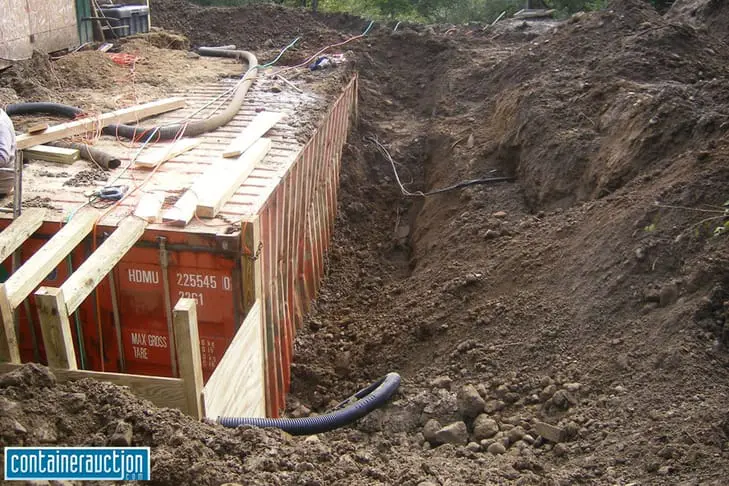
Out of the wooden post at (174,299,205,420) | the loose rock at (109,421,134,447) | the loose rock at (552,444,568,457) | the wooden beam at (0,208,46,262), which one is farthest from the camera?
the wooden beam at (0,208,46,262)

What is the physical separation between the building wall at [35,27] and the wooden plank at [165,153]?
4.53m

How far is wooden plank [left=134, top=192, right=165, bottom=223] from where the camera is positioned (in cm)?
571

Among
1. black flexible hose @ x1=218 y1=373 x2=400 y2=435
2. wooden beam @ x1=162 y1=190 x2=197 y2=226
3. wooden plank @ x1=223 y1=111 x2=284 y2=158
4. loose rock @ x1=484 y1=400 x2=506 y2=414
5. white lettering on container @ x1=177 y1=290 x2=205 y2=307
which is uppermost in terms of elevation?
wooden plank @ x1=223 y1=111 x2=284 y2=158

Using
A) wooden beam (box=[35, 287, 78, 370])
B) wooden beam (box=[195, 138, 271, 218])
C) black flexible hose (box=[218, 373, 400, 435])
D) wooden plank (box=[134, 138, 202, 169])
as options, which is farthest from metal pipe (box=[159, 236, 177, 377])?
wooden plank (box=[134, 138, 202, 169])

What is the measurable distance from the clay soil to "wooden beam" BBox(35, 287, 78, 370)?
17.3 inches

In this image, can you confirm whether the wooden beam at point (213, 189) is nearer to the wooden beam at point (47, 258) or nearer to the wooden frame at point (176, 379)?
the wooden beam at point (47, 258)

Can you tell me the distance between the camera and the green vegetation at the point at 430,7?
Result: 21.2 meters

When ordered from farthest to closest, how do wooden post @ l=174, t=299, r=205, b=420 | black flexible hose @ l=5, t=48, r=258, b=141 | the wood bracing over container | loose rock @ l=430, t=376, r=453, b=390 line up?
black flexible hose @ l=5, t=48, r=258, b=141, loose rock @ l=430, t=376, r=453, b=390, the wood bracing over container, wooden post @ l=174, t=299, r=205, b=420

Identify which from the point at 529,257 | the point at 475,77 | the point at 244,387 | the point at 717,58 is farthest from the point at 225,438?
the point at 475,77

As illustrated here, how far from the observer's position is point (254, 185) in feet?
21.6

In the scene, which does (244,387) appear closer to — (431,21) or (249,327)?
(249,327)

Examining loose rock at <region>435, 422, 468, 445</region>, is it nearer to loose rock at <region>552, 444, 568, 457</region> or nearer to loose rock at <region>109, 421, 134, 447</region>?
loose rock at <region>552, 444, 568, 457</region>

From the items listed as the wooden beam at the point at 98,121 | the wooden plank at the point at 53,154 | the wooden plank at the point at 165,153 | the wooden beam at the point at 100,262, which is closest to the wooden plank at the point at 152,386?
the wooden beam at the point at 100,262

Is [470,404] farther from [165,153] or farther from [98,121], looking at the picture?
[98,121]
